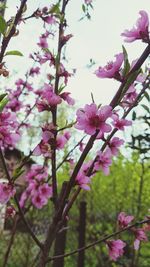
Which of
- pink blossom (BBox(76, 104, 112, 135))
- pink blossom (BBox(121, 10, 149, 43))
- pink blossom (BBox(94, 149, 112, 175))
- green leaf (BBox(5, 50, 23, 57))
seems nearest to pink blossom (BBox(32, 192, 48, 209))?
pink blossom (BBox(94, 149, 112, 175))

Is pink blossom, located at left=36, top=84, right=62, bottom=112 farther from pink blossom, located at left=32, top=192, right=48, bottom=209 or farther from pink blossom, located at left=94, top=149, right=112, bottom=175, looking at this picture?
pink blossom, located at left=32, top=192, right=48, bottom=209

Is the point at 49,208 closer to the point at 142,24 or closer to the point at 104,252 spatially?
the point at 104,252

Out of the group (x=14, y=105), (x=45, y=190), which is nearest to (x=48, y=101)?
(x=45, y=190)

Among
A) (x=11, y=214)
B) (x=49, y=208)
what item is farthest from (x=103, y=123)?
(x=49, y=208)

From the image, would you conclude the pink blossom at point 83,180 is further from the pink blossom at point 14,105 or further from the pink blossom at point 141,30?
the pink blossom at point 14,105

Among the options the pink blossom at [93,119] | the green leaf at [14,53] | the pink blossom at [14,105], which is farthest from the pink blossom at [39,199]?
the pink blossom at [14,105]
